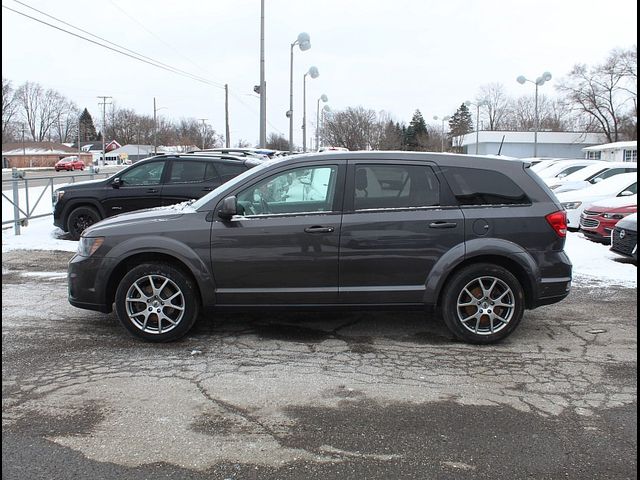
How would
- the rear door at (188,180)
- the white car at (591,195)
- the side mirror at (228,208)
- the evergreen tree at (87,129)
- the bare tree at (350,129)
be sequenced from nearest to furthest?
the side mirror at (228,208), the rear door at (188,180), the white car at (591,195), the bare tree at (350,129), the evergreen tree at (87,129)

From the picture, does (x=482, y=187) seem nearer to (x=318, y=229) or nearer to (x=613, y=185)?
(x=318, y=229)

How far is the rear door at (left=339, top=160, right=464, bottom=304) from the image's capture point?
5.27 metres

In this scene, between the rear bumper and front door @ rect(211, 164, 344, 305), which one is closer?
front door @ rect(211, 164, 344, 305)

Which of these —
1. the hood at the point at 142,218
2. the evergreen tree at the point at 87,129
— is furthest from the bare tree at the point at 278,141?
the hood at the point at 142,218

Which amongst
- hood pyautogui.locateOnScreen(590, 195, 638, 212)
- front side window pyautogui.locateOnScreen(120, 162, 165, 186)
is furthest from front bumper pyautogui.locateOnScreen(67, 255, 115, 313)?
hood pyautogui.locateOnScreen(590, 195, 638, 212)

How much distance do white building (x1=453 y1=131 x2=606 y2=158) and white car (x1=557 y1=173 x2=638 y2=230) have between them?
6119 cm

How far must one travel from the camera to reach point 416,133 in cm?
8650

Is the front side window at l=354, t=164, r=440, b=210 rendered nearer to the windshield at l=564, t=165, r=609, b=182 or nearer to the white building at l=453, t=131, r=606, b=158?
the windshield at l=564, t=165, r=609, b=182

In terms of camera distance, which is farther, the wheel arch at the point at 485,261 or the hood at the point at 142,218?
the hood at the point at 142,218

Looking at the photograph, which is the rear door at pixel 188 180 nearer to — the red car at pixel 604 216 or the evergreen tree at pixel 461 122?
the red car at pixel 604 216

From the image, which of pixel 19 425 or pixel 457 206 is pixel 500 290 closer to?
pixel 457 206

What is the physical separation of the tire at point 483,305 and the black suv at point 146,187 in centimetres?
656

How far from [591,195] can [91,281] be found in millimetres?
12066

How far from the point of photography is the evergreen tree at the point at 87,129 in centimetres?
13825
